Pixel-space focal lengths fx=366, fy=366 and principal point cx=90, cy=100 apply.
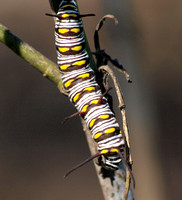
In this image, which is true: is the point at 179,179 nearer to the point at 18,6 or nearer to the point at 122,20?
the point at 122,20

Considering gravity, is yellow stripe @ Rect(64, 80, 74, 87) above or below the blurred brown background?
above

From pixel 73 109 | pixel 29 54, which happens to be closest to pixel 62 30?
pixel 29 54

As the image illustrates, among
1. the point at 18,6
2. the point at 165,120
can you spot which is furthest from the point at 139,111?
the point at 18,6

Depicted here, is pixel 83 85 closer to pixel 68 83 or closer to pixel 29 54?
pixel 68 83

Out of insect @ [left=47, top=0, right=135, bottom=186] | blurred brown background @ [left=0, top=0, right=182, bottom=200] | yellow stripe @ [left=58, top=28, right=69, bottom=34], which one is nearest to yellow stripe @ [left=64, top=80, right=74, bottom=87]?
insect @ [left=47, top=0, right=135, bottom=186]

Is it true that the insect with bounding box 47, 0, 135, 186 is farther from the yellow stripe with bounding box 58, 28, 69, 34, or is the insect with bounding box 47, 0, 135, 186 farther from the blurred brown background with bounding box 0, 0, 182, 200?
the blurred brown background with bounding box 0, 0, 182, 200

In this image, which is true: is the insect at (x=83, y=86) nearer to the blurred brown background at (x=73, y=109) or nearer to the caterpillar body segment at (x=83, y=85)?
the caterpillar body segment at (x=83, y=85)
